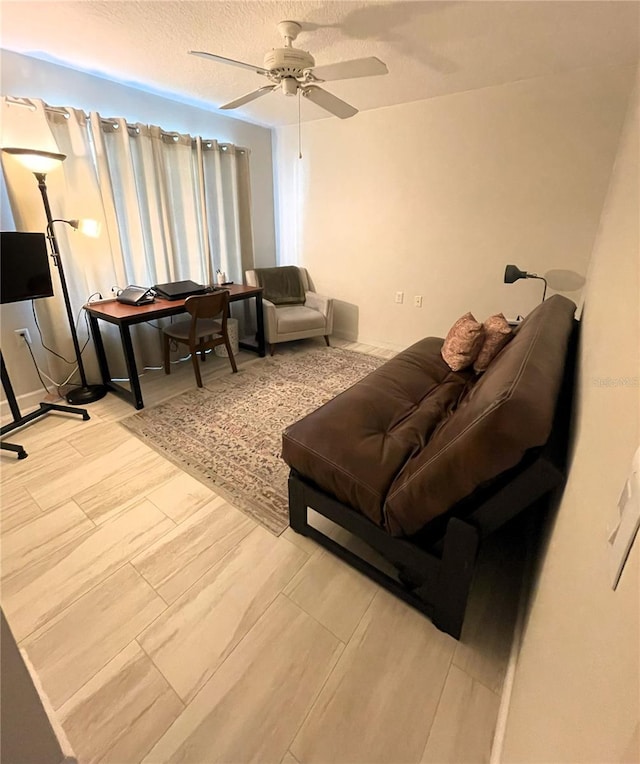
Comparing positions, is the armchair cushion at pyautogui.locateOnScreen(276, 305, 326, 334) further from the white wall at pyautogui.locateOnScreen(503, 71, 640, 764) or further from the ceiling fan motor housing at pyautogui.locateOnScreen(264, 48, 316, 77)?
the white wall at pyautogui.locateOnScreen(503, 71, 640, 764)

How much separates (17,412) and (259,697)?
7.92 ft

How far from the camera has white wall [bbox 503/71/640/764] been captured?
1.31 ft

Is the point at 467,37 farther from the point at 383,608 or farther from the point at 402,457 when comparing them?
the point at 383,608

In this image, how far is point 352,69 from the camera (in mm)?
1832

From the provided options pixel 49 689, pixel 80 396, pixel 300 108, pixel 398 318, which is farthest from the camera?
pixel 398 318

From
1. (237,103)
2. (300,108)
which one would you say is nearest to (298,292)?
(300,108)

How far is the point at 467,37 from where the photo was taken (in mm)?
2068

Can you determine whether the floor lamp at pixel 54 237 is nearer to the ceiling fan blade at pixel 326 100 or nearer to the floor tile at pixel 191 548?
the ceiling fan blade at pixel 326 100

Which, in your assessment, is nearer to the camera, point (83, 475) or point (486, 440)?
point (486, 440)

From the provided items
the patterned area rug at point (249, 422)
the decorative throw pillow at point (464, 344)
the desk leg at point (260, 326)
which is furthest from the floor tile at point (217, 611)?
the desk leg at point (260, 326)

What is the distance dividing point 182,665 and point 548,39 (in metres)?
3.55

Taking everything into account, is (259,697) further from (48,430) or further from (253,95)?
(253,95)

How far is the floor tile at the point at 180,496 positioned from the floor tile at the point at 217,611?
363 mm

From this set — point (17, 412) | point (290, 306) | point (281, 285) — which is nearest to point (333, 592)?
point (17, 412)
